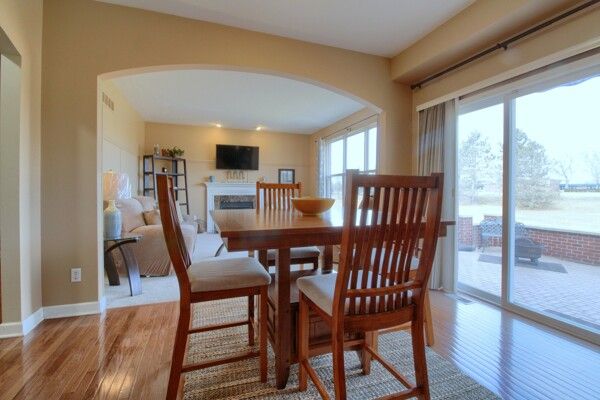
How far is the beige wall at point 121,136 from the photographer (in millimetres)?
3817

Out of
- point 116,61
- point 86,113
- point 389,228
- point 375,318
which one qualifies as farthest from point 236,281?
point 116,61

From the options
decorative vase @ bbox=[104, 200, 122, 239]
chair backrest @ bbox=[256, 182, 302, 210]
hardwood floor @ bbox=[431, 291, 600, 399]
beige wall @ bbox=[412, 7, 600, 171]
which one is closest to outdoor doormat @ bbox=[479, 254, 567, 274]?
hardwood floor @ bbox=[431, 291, 600, 399]

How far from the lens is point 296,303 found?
1.52 m

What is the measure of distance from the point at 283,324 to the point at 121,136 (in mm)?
4537

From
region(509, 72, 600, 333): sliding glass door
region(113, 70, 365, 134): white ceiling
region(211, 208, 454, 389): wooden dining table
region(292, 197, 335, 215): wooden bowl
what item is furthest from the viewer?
region(113, 70, 365, 134): white ceiling

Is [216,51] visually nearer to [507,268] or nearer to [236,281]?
[236,281]

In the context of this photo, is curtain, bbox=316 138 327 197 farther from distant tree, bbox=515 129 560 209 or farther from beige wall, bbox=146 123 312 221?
distant tree, bbox=515 129 560 209

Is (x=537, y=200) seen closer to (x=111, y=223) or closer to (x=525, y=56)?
(x=525, y=56)

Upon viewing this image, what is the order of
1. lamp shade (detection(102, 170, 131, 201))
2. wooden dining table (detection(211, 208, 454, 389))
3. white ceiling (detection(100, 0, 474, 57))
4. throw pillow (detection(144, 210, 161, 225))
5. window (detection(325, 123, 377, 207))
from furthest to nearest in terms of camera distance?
window (detection(325, 123, 377, 207)) < throw pillow (detection(144, 210, 161, 225)) < lamp shade (detection(102, 170, 131, 201)) < white ceiling (detection(100, 0, 474, 57)) < wooden dining table (detection(211, 208, 454, 389))

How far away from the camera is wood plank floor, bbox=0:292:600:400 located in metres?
1.48

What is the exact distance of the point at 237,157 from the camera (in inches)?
276

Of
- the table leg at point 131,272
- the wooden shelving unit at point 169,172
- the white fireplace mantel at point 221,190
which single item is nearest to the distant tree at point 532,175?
the table leg at point 131,272

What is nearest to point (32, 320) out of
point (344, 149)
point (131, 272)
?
point (131, 272)

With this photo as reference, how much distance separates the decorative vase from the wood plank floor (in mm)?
714
